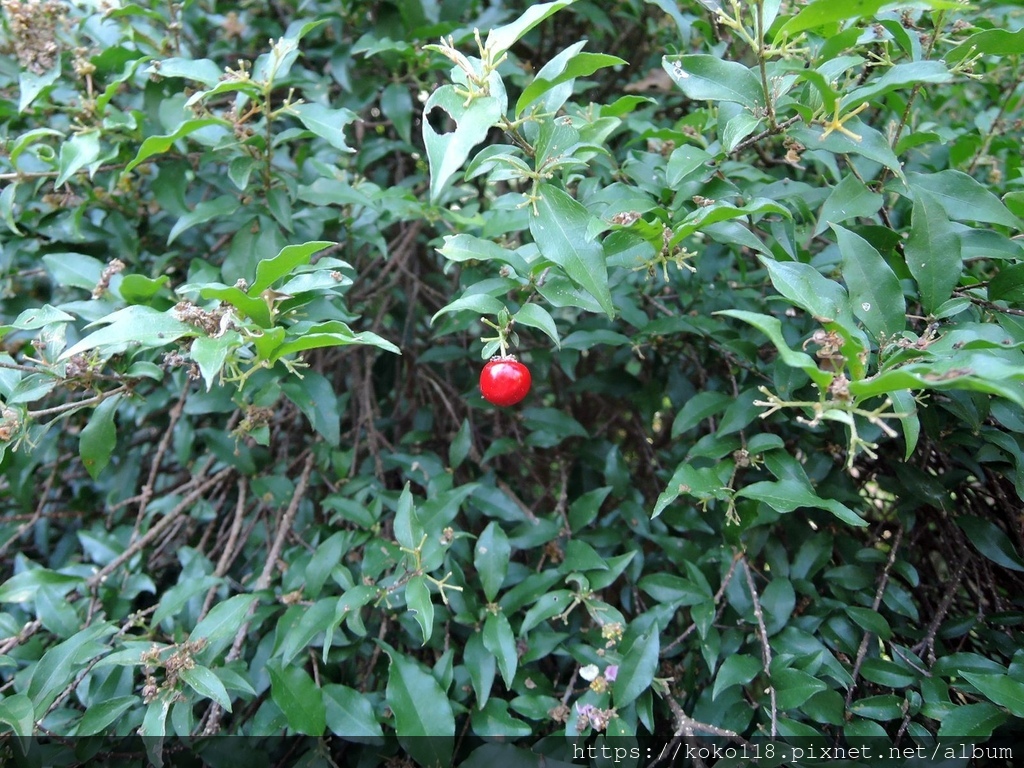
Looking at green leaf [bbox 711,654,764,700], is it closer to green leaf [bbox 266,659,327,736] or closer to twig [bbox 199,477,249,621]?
green leaf [bbox 266,659,327,736]

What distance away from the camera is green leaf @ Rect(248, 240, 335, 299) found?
104cm

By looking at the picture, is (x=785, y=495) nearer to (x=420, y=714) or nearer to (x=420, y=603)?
(x=420, y=603)

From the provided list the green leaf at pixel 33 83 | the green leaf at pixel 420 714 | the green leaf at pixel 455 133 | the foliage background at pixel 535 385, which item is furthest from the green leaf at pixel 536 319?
the green leaf at pixel 33 83

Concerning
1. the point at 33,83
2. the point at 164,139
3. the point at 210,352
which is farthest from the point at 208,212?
the point at 210,352

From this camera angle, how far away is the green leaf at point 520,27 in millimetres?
881

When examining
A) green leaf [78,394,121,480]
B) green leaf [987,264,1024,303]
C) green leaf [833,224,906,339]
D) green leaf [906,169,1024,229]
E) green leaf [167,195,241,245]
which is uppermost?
green leaf [167,195,241,245]

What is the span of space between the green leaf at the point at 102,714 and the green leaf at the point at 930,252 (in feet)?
5.43

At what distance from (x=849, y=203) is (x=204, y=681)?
1.43 meters

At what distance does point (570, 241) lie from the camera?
104 cm

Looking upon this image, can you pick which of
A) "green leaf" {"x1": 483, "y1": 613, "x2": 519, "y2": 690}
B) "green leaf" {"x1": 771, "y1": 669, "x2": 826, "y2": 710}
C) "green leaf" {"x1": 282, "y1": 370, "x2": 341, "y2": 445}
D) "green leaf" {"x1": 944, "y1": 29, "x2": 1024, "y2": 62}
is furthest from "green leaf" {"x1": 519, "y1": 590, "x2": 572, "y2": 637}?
"green leaf" {"x1": 944, "y1": 29, "x2": 1024, "y2": 62}

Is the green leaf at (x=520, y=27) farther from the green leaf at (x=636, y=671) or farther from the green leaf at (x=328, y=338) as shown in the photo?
the green leaf at (x=636, y=671)

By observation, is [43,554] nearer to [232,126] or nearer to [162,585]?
[162,585]

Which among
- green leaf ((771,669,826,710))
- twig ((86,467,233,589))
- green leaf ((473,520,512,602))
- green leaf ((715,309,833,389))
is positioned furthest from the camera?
twig ((86,467,233,589))

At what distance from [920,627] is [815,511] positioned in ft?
1.15
